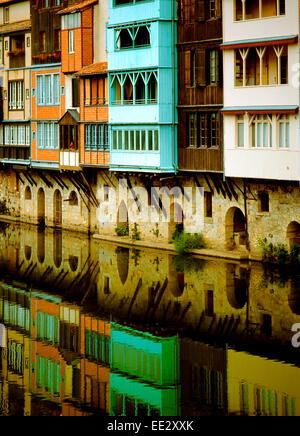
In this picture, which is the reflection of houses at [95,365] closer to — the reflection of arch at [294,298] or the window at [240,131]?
the reflection of arch at [294,298]

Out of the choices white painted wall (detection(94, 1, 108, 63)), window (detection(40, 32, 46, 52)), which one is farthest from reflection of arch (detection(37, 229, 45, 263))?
window (detection(40, 32, 46, 52))

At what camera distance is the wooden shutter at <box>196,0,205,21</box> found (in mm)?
44250

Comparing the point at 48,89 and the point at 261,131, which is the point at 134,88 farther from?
the point at 48,89

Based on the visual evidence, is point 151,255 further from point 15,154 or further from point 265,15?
point 15,154

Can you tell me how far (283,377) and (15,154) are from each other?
122 ft

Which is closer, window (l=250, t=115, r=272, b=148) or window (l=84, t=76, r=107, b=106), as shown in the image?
window (l=250, t=115, r=272, b=148)

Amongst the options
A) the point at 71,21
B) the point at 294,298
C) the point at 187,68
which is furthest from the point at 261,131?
the point at 71,21

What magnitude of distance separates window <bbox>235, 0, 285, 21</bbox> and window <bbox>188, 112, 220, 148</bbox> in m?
4.20

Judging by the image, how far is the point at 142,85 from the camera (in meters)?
48.2

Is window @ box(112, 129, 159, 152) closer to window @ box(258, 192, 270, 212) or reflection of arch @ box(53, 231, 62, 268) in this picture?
reflection of arch @ box(53, 231, 62, 268)

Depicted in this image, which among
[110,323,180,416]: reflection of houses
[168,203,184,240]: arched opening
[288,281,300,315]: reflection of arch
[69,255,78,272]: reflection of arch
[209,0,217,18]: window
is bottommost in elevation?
[110,323,180,416]: reflection of houses

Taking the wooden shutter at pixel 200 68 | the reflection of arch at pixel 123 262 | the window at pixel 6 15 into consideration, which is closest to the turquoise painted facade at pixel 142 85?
the wooden shutter at pixel 200 68

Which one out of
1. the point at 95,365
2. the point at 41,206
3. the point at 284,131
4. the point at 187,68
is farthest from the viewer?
the point at 41,206

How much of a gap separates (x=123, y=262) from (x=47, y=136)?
14587 millimetres
